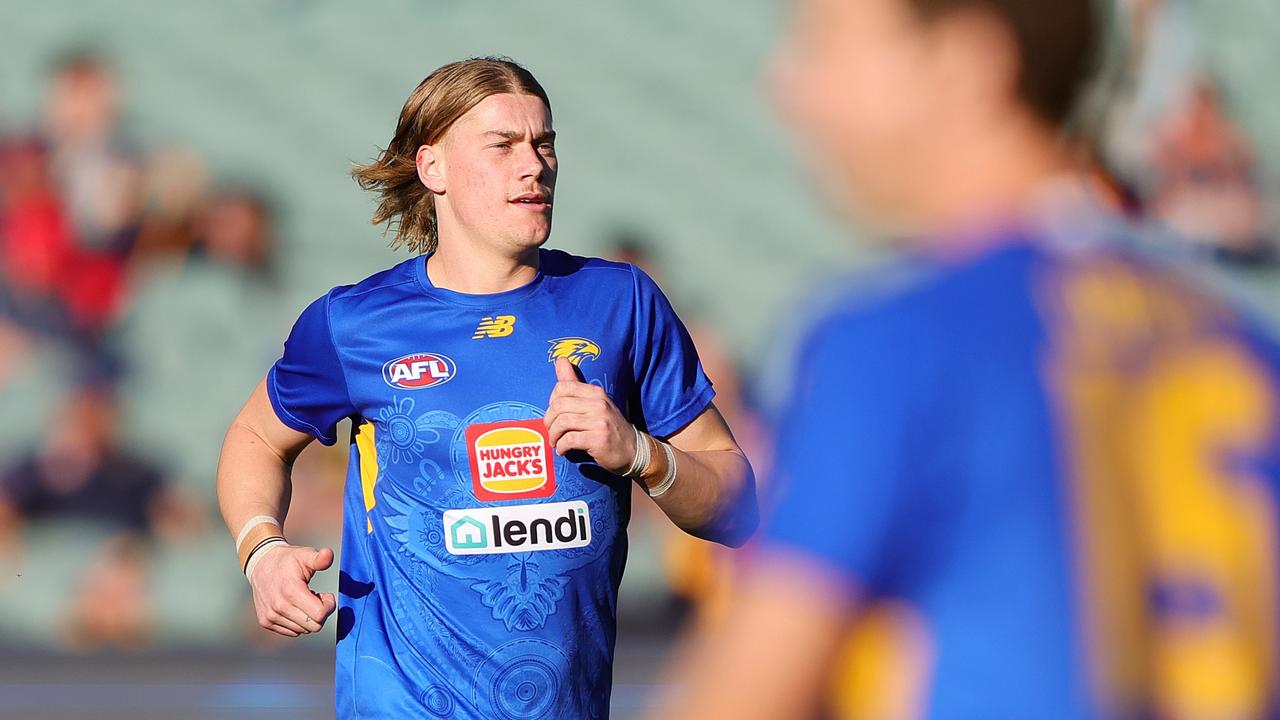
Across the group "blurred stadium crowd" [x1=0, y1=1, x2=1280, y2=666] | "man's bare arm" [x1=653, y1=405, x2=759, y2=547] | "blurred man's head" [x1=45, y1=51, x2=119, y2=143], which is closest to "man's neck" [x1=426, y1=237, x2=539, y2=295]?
"man's bare arm" [x1=653, y1=405, x2=759, y2=547]

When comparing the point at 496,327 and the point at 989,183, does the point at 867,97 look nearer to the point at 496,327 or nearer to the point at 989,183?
the point at 989,183

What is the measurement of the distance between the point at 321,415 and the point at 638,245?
6.79 meters

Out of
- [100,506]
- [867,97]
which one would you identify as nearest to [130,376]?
[100,506]

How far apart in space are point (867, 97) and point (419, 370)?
7.38ft

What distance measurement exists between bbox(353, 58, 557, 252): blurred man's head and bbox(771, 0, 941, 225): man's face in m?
2.20

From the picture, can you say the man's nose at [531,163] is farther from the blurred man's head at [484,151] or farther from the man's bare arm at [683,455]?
the man's bare arm at [683,455]

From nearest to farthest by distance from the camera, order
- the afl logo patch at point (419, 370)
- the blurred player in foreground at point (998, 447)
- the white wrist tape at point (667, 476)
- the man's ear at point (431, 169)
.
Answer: the blurred player in foreground at point (998, 447), the white wrist tape at point (667, 476), the afl logo patch at point (419, 370), the man's ear at point (431, 169)

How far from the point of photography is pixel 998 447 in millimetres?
1173

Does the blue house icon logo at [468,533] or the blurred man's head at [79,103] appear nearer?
the blue house icon logo at [468,533]

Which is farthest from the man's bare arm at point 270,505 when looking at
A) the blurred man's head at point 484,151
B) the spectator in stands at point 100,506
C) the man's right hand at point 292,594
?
the spectator in stands at point 100,506

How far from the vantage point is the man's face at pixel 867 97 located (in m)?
1.27

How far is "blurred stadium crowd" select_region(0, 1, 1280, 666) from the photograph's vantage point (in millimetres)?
9836

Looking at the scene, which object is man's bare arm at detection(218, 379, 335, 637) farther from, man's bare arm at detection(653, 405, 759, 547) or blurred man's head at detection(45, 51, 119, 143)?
blurred man's head at detection(45, 51, 119, 143)

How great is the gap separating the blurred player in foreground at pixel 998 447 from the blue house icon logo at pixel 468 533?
209 centimetres
